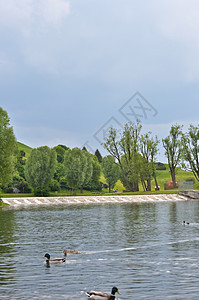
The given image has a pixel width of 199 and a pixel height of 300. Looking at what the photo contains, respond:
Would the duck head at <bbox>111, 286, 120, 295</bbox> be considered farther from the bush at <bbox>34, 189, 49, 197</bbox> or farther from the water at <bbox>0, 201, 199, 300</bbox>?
the bush at <bbox>34, 189, 49, 197</bbox>

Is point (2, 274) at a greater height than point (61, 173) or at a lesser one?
lesser

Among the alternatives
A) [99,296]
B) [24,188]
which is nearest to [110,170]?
[24,188]

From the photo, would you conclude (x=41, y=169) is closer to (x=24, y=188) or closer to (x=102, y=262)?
(x=24, y=188)

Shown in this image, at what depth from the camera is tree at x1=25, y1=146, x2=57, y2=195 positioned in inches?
4134

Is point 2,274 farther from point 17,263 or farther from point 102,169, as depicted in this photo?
point 102,169

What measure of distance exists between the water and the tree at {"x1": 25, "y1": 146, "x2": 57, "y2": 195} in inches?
2729

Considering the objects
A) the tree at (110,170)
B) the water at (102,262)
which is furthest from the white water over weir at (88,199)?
→ the tree at (110,170)

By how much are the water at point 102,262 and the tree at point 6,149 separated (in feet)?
105

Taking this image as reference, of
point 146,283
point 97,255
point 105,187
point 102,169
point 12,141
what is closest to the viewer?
point 146,283

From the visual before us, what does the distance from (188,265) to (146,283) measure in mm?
4314

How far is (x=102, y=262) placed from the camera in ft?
65.7

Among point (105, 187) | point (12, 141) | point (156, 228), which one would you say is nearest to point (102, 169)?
point (105, 187)

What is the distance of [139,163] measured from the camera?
341 feet

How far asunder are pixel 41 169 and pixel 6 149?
38.5m
